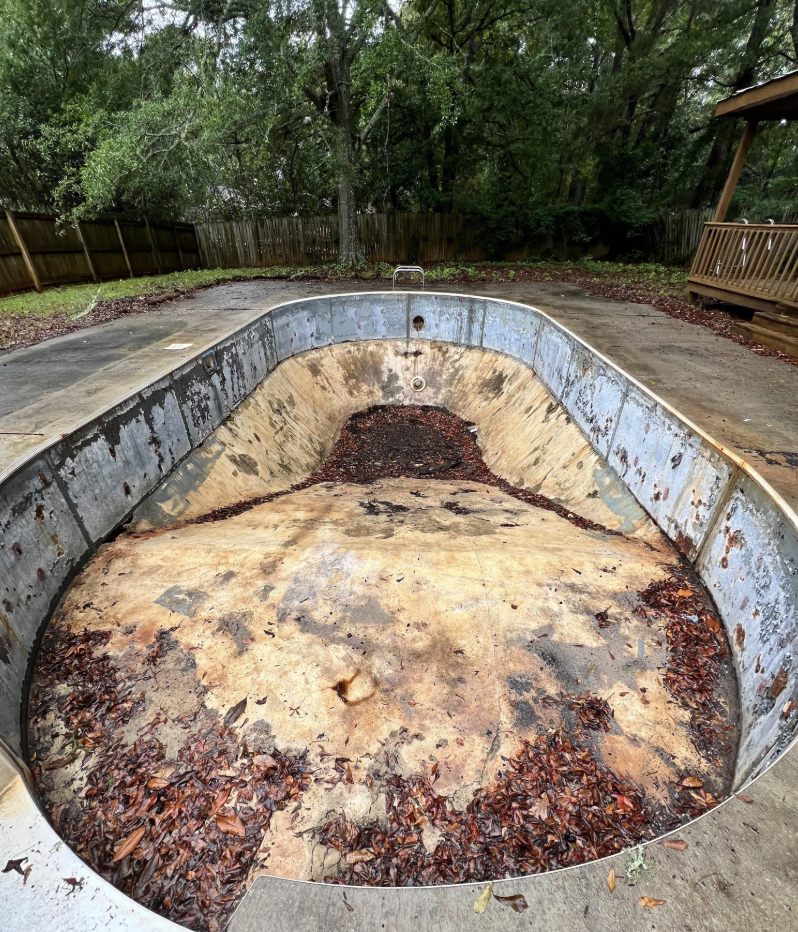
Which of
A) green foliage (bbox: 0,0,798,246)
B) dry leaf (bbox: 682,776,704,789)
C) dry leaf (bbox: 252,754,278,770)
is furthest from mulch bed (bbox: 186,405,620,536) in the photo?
green foliage (bbox: 0,0,798,246)

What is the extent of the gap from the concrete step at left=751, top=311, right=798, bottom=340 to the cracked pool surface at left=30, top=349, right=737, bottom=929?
5.82 m

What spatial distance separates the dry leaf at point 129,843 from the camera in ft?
6.83

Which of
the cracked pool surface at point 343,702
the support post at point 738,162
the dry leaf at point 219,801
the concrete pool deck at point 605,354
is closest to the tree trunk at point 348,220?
the concrete pool deck at point 605,354

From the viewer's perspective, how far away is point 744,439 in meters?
4.51

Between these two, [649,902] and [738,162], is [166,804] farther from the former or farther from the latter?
[738,162]

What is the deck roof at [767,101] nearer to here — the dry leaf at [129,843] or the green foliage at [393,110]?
the green foliage at [393,110]

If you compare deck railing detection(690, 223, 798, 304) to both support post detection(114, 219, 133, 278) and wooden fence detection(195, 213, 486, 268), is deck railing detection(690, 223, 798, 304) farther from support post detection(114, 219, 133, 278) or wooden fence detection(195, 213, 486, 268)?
support post detection(114, 219, 133, 278)

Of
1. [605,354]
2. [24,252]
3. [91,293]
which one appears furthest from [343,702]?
[24,252]

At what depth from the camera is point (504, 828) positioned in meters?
2.20

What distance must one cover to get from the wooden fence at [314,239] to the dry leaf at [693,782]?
17.5 meters

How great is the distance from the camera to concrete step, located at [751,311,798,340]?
7.14 m

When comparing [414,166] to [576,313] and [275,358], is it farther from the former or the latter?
[275,358]

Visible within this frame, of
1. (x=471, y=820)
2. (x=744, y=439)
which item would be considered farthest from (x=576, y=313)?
(x=471, y=820)

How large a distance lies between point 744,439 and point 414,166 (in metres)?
16.9
